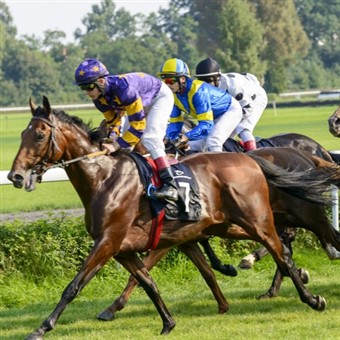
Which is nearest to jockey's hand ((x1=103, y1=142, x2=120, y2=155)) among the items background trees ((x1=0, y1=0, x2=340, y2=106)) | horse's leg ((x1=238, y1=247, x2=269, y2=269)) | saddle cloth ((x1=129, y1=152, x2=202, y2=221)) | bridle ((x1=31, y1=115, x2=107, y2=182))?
saddle cloth ((x1=129, y1=152, x2=202, y2=221))

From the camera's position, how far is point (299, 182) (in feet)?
23.1

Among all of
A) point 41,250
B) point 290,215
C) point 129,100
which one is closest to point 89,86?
point 129,100

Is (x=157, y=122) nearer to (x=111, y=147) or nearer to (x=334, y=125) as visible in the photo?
(x=111, y=147)

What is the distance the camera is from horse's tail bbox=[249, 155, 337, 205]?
6983 millimetres

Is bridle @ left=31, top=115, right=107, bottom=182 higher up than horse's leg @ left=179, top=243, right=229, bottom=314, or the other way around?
bridle @ left=31, top=115, right=107, bottom=182

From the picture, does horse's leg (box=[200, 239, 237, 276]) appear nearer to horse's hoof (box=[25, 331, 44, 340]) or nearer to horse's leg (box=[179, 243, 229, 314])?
horse's leg (box=[179, 243, 229, 314])

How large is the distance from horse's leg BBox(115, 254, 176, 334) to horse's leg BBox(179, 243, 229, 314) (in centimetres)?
70

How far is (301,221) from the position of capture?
7227mm

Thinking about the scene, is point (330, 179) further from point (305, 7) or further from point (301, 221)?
point (305, 7)

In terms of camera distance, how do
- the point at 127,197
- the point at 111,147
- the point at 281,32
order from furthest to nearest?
the point at 281,32, the point at 111,147, the point at 127,197

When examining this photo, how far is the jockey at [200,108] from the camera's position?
7.43 m

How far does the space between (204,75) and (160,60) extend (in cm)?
8529

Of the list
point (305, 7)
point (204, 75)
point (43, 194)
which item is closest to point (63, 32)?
point (305, 7)

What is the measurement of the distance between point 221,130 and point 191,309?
157 cm
